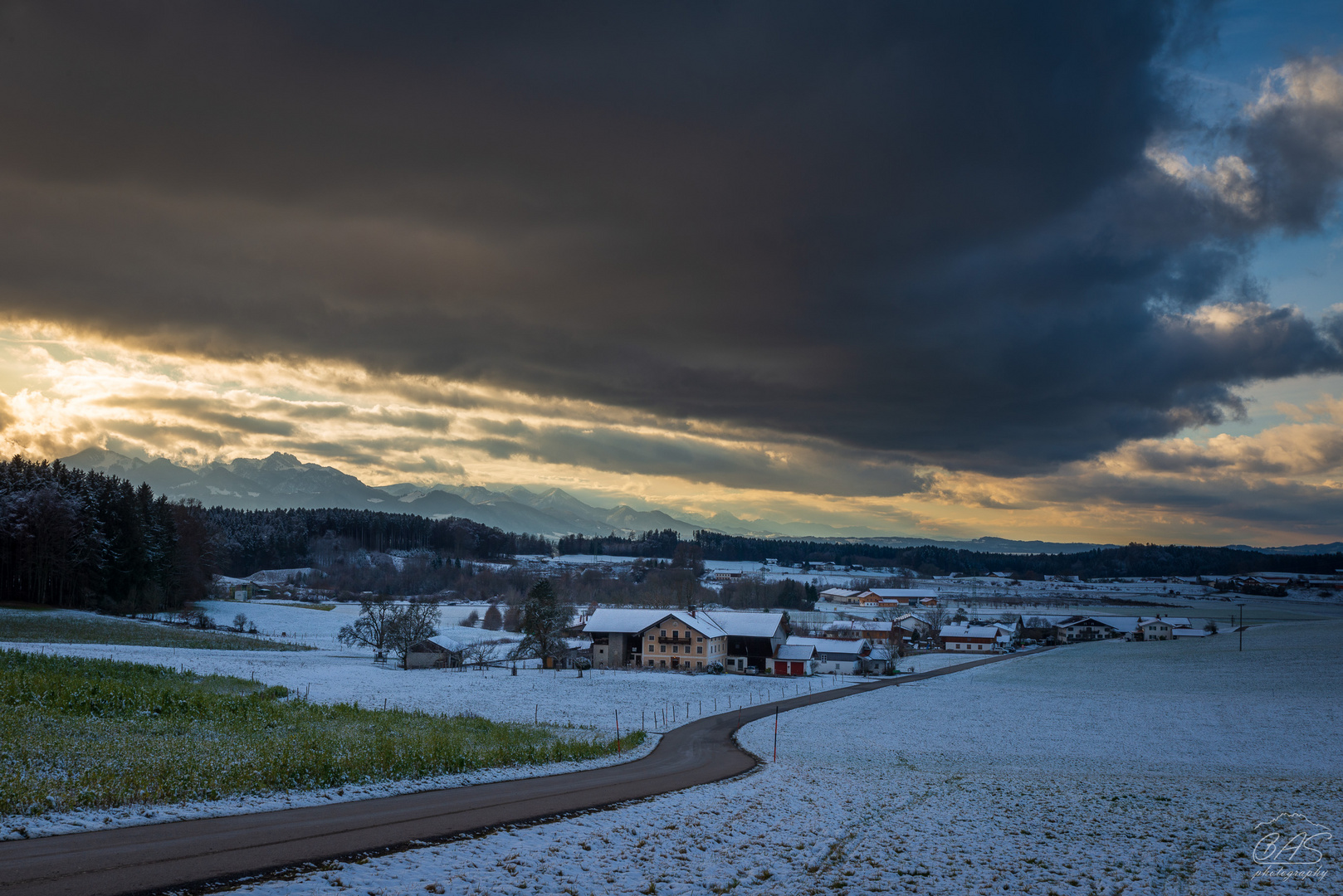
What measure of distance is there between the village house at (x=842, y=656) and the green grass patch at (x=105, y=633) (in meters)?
61.1

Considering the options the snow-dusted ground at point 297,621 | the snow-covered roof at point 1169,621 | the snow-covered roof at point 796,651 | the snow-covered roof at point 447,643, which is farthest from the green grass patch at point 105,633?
the snow-covered roof at point 1169,621

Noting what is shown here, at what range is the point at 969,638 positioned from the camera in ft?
436

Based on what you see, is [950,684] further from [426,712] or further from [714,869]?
[714,869]

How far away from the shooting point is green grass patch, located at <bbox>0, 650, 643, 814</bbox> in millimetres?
17641

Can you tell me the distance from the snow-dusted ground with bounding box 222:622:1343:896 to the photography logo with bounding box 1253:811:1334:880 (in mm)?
306

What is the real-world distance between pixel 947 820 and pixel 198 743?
75.5 feet

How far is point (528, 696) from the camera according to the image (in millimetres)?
54250

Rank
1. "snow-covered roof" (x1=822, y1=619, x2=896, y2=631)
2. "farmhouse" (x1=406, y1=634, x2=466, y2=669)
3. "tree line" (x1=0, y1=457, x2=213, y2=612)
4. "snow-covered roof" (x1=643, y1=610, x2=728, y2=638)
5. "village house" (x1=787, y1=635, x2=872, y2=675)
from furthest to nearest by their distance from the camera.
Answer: "snow-covered roof" (x1=822, y1=619, x2=896, y2=631) < "village house" (x1=787, y1=635, x2=872, y2=675) < "snow-covered roof" (x1=643, y1=610, x2=728, y2=638) < "tree line" (x1=0, y1=457, x2=213, y2=612) < "farmhouse" (x1=406, y1=634, x2=466, y2=669)

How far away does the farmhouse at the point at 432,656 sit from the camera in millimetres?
77500

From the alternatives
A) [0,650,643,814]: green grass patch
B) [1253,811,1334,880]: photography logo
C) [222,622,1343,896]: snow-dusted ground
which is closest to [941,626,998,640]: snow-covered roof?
[222,622,1343,896]: snow-dusted ground

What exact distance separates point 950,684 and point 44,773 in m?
72.9

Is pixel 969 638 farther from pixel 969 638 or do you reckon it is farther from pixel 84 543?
pixel 84 543

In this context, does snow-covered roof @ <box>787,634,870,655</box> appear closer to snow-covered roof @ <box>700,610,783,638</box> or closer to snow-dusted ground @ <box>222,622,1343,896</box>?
snow-covered roof @ <box>700,610,783,638</box>

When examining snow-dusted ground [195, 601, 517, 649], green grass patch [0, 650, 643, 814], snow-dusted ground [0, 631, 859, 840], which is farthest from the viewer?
snow-dusted ground [195, 601, 517, 649]
